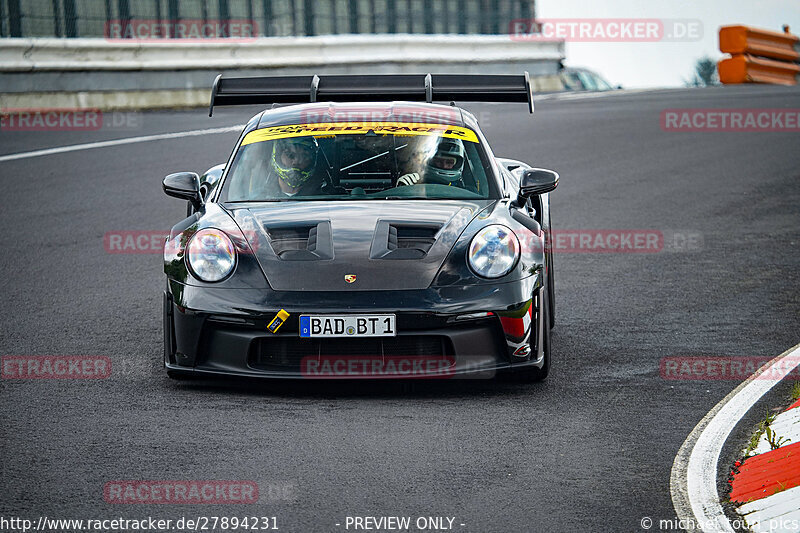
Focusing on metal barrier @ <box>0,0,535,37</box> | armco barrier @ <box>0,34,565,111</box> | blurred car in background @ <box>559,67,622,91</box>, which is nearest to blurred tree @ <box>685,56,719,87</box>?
metal barrier @ <box>0,0,535,37</box>

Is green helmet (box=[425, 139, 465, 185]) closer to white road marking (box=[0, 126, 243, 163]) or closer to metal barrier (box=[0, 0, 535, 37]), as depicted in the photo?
white road marking (box=[0, 126, 243, 163])

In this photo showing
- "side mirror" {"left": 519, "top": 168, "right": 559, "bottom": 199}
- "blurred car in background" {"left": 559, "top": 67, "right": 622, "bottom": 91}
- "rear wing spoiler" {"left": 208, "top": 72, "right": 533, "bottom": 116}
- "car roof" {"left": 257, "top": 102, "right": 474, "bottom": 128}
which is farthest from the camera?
"blurred car in background" {"left": 559, "top": 67, "right": 622, "bottom": 91}

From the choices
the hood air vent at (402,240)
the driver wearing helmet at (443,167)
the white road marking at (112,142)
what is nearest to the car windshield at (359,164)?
the driver wearing helmet at (443,167)

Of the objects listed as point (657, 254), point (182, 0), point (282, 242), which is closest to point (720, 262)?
point (657, 254)

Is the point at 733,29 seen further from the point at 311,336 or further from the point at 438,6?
the point at 438,6

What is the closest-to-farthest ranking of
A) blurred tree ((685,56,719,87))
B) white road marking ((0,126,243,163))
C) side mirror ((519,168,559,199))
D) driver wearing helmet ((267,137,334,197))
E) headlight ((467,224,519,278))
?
headlight ((467,224,519,278))
side mirror ((519,168,559,199))
driver wearing helmet ((267,137,334,197))
white road marking ((0,126,243,163))
blurred tree ((685,56,719,87))

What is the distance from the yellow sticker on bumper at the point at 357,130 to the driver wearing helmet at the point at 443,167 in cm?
12

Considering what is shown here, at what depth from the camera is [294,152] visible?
694 centimetres

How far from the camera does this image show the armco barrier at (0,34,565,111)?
680 inches

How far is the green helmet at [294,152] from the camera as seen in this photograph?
22.4ft

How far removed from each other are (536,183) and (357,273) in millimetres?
1383

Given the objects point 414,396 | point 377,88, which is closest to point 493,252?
point 414,396

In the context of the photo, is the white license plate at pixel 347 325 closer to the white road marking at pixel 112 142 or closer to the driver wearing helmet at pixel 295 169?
the driver wearing helmet at pixel 295 169

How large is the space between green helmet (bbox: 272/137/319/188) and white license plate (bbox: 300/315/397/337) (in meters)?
1.36
